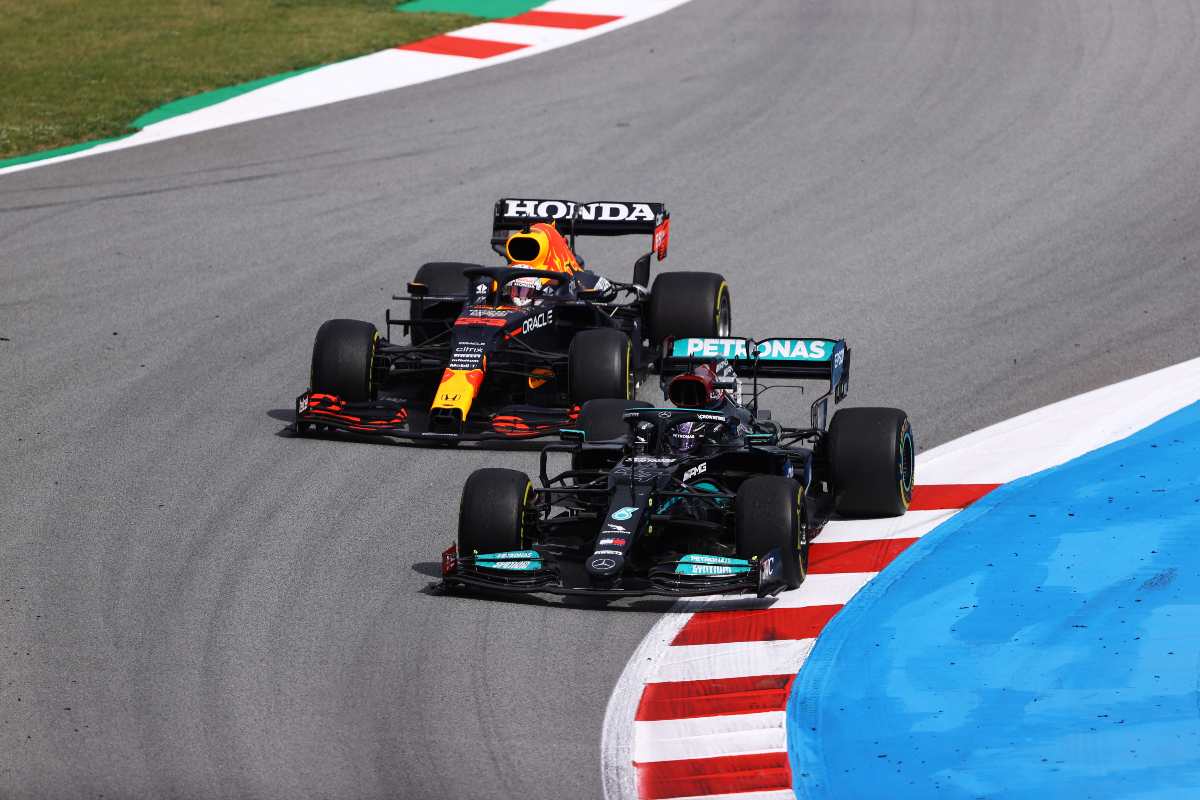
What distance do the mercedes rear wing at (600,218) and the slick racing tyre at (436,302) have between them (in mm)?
676

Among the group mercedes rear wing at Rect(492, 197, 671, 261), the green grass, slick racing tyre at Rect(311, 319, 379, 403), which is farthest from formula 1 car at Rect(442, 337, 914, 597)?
the green grass

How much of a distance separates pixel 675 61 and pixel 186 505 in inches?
567

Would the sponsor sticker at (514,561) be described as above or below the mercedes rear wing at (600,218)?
below

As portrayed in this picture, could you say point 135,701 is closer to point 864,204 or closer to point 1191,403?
point 1191,403

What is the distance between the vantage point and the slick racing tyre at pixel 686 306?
1731 cm

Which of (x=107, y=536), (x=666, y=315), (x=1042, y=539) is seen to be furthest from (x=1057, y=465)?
(x=107, y=536)

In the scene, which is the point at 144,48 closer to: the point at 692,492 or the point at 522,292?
the point at 522,292

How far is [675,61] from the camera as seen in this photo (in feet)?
89.7

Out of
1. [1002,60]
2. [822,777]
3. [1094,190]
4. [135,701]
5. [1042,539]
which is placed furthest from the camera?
[1002,60]

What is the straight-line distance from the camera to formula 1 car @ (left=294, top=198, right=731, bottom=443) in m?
15.9

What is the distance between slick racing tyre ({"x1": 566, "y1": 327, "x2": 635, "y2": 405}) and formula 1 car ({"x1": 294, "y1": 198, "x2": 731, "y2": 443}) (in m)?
0.01

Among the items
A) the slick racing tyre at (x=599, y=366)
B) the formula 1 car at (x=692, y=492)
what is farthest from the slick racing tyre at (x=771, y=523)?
the slick racing tyre at (x=599, y=366)

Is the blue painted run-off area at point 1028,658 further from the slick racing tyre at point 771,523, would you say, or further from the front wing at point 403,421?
the front wing at point 403,421

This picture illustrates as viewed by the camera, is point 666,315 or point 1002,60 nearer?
point 666,315
